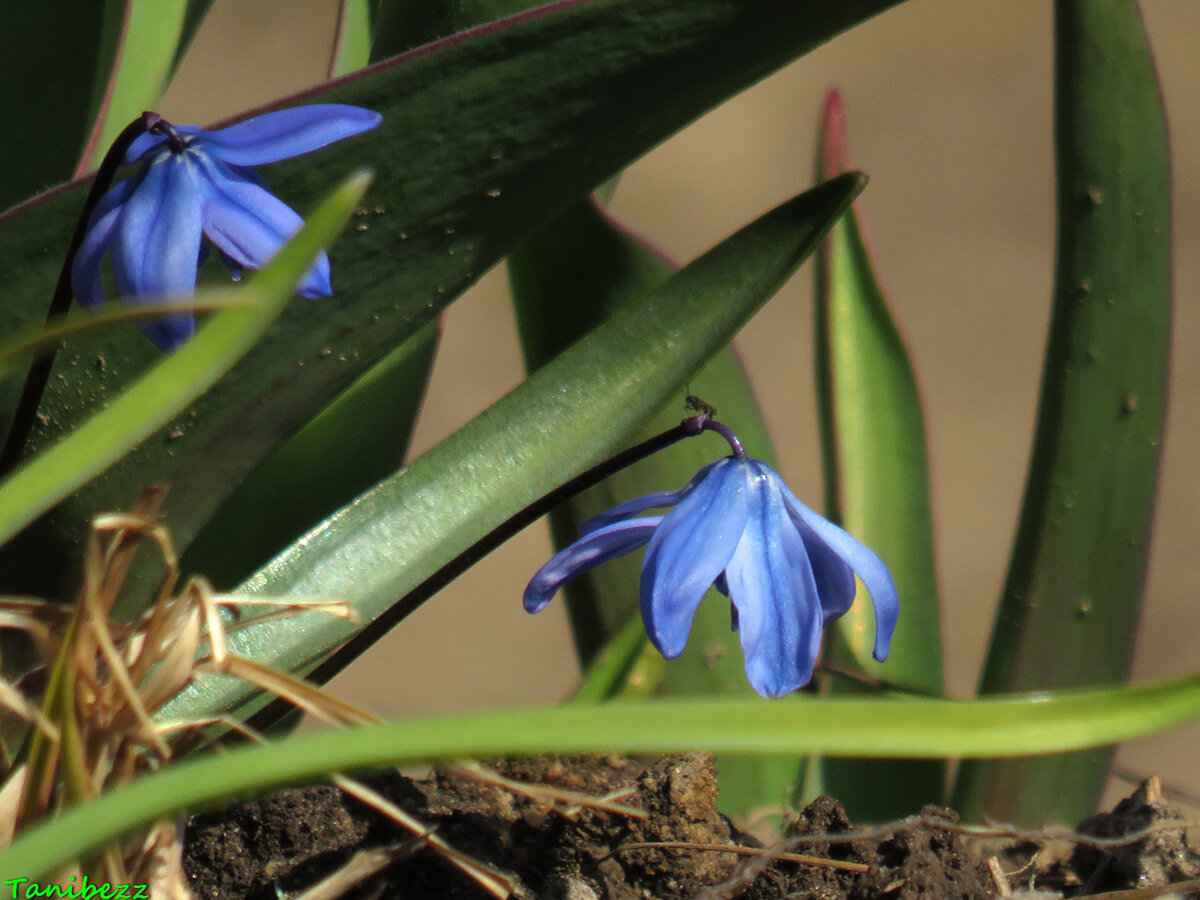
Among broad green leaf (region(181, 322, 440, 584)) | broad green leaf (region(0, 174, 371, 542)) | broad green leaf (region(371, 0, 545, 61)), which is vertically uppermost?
broad green leaf (region(371, 0, 545, 61))

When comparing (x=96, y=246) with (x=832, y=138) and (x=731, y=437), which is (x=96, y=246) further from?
(x=832, y=138)

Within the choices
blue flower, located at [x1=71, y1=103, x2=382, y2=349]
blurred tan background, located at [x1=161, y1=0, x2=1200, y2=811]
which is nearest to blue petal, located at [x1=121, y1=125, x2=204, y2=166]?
blue flower, located at [x1=71, y1=103, x2=382, y2=349]

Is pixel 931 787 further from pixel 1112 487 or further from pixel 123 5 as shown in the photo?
pixel 123 5

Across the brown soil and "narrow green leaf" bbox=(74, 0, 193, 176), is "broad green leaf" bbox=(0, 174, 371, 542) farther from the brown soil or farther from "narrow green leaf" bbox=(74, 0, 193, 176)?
"narrow green leaf" bbox=(74, 0, 193, 176)

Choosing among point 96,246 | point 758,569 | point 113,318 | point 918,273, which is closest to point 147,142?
point 96,246

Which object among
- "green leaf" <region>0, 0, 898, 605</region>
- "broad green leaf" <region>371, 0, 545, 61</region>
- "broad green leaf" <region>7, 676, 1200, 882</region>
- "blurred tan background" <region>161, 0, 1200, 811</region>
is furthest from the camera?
"blurred tan background" <region>161, 0, 1200, 811</region>

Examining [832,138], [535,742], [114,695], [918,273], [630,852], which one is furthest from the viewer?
[918,273]

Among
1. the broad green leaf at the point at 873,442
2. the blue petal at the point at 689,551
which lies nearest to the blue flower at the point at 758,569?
the blue petal at the point at 689,551

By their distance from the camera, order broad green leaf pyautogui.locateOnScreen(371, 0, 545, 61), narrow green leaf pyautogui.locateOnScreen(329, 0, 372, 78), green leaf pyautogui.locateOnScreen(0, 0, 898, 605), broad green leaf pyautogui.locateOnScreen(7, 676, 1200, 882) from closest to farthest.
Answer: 1. broad green leaf pyautogui.locateOnScreen(7, 676, 1200, 882)
2. green leaf pyautogui.locateOnScreen(0, 0, 898, 605)
3. broad green leaf pyautogui.locateOnScreen(371, 0, 545, 61)
4. narrow green leaf pyautogui.locateOnScreen(329, 0, 372, 78)
